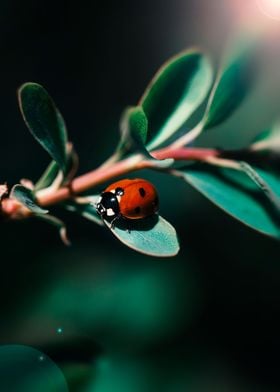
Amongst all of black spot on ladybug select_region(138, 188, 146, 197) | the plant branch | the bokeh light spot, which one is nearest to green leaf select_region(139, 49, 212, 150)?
the plant branch

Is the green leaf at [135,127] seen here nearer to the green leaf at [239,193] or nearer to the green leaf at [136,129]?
the green leaf at [136,129]

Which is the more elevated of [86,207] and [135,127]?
[135,127]

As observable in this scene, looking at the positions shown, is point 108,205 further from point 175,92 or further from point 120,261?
point 120,261

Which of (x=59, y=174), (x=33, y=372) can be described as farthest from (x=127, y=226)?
(x=33, y=372)

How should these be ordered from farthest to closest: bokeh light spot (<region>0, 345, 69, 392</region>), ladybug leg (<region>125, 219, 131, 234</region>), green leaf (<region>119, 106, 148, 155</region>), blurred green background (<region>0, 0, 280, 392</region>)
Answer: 1. blurred green background (<region>0, 0, 280, 392</region>)
2. bokeh light spot (<region>0, 345, 69, 392</region>)
3. ladybug leg (<region>125, 219, 131, 234</region>)
4. green leaf (<region>119, 106, 148, 155</region>)

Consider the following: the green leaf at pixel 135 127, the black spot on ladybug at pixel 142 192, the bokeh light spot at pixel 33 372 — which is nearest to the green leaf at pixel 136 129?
the green leaf at pixel 135 127

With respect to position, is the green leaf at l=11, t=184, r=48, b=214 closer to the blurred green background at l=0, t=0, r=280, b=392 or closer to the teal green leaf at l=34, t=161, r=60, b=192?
the teal green leaf at l=34, t=161, r=60, b=192

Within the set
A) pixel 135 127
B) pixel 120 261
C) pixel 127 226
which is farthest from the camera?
pixel 120 261
